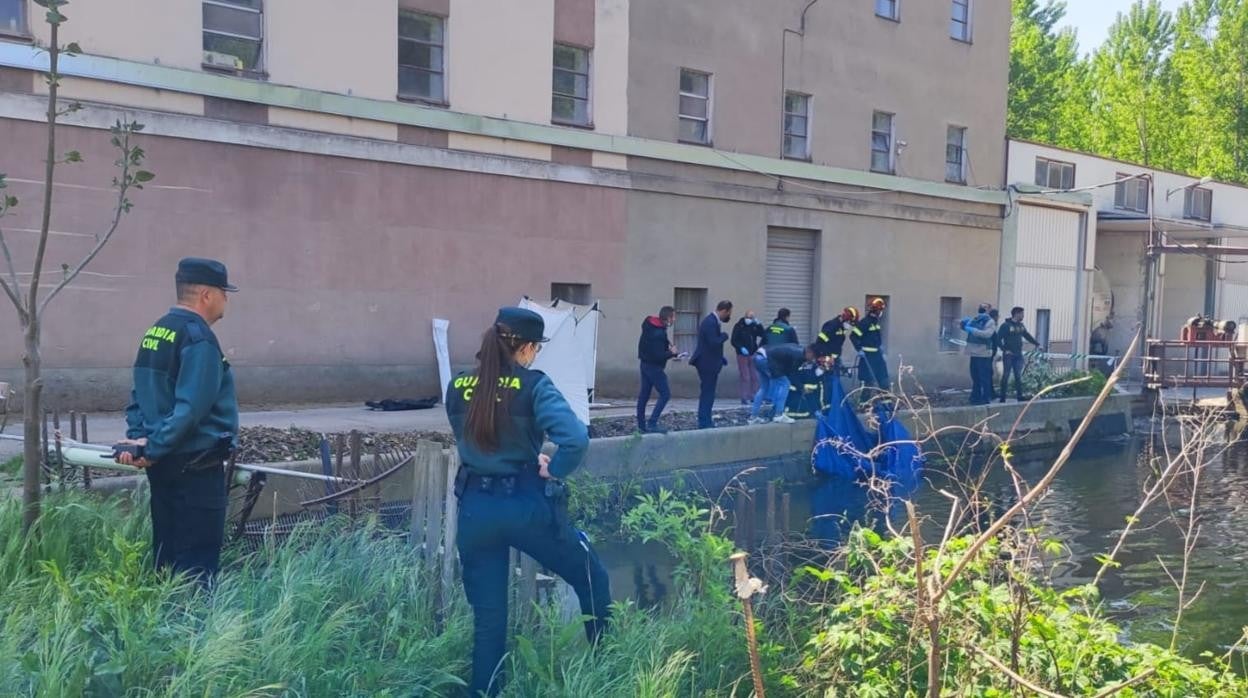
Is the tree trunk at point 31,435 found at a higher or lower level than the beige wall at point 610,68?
lower

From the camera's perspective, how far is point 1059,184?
28.1 m

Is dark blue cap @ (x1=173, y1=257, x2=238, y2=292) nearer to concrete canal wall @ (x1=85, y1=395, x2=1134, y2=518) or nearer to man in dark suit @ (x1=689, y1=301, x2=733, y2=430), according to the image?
concrete canal wall @ (x1=85, y1=395, x2=1134, y2=518)

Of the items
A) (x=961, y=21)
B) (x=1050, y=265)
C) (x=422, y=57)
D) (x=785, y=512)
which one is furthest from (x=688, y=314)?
(x=1050, y=265)

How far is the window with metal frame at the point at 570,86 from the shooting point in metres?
18.5

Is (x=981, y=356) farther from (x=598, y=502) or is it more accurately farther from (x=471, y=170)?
(x=598, y=502)

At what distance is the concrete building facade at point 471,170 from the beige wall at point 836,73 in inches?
2.2

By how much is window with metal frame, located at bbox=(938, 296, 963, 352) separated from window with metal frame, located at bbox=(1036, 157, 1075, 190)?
417 centimetres

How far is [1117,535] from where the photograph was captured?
39.0 ft

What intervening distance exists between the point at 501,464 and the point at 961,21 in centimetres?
2384

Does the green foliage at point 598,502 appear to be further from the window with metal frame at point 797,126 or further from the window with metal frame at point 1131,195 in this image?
the window with metal frame at point 1131,195

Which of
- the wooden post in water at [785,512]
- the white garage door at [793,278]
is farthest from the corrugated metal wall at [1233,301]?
the wooden post in water at [785,512]

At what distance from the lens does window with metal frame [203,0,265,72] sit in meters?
14.6

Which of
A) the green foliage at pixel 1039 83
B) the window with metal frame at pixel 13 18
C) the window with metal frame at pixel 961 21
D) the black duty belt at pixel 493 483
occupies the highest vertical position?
the green foliage at pixel 1039 83

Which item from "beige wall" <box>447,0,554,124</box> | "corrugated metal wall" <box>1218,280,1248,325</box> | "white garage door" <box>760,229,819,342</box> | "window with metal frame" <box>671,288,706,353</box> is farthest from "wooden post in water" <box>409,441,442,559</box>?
"corrugated metal wall" <box>1218,280,1248,325</box>
